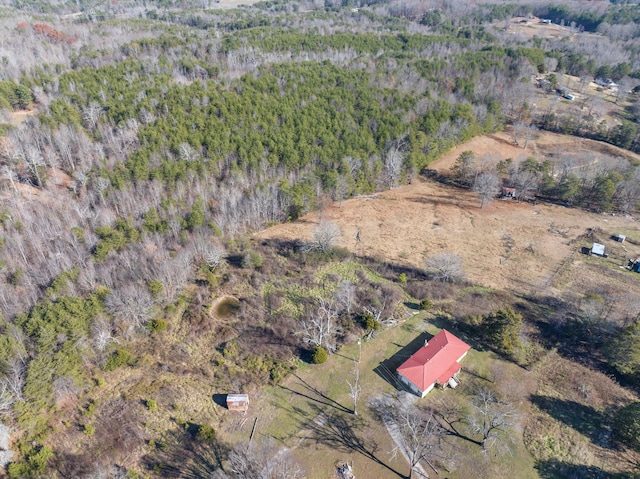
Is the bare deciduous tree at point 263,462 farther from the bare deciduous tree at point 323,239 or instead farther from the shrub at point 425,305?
the bare deciduous tree at point 323,239

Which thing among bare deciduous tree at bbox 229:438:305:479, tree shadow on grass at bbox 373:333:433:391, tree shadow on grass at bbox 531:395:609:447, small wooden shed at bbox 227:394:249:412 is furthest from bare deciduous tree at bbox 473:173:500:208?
bare deciduous tree at bbox 229:438:305:479

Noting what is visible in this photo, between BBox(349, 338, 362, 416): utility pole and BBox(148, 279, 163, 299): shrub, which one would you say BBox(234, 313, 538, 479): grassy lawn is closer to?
BBox(349, 338, 362, 416): utility pole

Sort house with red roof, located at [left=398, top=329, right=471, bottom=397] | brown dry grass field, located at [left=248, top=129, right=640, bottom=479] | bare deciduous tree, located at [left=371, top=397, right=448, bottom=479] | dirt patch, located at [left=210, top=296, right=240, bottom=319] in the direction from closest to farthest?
bare deciduous tree, located at [left=371, top=397, right=448, bottom=479]
brown dry grass field, located at [left=248, top=129, right=640, bottom=479]
house with red roof, located at [left=398, top=329, right=471, bottom=397]
dirt patch, located at [left=210, top=296, right=240, bottom=319]

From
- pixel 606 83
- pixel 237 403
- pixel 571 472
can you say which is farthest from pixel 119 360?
pixel 606 83

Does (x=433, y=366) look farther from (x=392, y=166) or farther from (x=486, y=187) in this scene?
(x=392, y=166)

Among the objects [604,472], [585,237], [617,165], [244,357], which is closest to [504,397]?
[604,472]

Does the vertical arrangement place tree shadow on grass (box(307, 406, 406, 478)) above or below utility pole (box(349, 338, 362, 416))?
below

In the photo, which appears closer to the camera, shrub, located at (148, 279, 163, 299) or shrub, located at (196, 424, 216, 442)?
shrub, located at (196, 424, 216, 442)

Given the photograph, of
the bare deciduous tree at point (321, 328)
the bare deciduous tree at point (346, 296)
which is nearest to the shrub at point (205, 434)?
the bare deciduous tree at point (321, 328)
